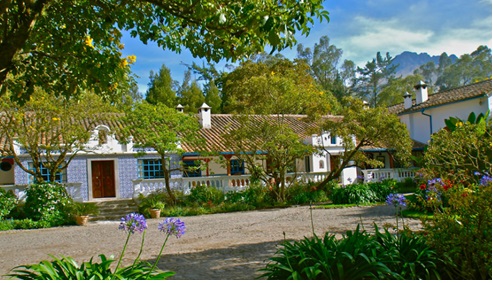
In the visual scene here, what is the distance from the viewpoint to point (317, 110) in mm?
16422

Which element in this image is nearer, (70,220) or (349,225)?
(349,225)

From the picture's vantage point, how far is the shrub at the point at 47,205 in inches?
551

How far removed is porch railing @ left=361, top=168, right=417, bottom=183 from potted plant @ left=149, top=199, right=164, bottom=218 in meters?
10.2

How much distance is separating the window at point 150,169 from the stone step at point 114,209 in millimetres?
2394

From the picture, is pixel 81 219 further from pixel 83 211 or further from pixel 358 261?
pixel 358 261

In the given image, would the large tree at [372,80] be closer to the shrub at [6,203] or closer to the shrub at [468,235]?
the shrub at [6,203]

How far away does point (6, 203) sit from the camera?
14078 mm

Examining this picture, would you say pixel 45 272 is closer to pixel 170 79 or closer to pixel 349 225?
pixel 349 225

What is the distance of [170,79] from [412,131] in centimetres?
1492

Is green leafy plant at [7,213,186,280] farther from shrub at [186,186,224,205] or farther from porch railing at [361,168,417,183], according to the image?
porch railing at [361,168,417,183]

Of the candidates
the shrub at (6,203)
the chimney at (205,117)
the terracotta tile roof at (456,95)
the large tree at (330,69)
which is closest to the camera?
the shrub at (6,203)

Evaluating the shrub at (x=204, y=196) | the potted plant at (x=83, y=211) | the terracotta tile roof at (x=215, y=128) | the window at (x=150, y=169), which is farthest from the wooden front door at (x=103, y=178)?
the shrub at (x=204, y=196)

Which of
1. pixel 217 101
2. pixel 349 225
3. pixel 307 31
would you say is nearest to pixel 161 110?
pixel 349 225

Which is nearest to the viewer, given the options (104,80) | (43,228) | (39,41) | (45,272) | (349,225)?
(45,272)
